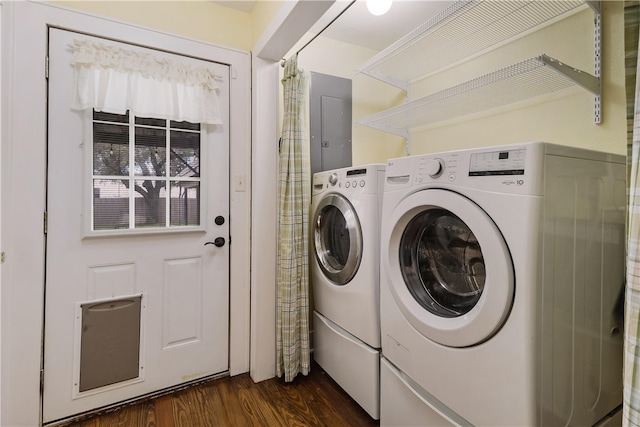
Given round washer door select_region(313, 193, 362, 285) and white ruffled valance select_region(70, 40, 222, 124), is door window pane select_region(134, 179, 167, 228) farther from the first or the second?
round washer door select_region(313, 193, 362, 285)

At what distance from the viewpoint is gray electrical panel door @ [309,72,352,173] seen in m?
2.23

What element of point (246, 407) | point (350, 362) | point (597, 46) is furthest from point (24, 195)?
point (597, 46)

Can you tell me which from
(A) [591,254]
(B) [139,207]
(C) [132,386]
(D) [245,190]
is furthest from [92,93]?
(A) [591,254]

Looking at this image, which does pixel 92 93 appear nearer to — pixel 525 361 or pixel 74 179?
pixel 74 179

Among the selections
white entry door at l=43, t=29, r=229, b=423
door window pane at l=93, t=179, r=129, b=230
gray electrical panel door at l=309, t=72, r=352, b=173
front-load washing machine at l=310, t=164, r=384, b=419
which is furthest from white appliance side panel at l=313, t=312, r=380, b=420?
door window pane at l=93, t=179, r=129, b=230

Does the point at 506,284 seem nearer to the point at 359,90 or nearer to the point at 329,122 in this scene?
the point at 329,122

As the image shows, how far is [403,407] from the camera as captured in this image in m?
1.28

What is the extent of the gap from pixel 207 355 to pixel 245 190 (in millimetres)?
1056

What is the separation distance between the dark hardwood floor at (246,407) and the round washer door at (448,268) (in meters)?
0.79

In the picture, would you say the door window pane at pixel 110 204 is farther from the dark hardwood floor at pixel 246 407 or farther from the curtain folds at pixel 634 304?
the curtain folds at pixel 634 304

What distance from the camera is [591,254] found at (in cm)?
100

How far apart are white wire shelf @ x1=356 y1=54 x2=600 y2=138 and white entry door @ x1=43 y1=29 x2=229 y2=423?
118 centimetres

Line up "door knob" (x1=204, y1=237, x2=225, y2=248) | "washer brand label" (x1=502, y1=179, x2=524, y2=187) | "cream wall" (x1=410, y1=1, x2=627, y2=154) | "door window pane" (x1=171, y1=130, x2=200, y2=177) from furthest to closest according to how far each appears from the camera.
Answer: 1. "door knob" (x1=204, y1=237, x2=225, y2=248)
2. "door window pane" (x1=171, y1=130, x2=200, y2=177)
3. "cream wall" (x1=410, y1=1, x2=627, y2=154)
4. "washer brand label" (x1=502, y1=179, x2=524, y2=187)

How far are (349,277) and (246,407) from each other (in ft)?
2.99
